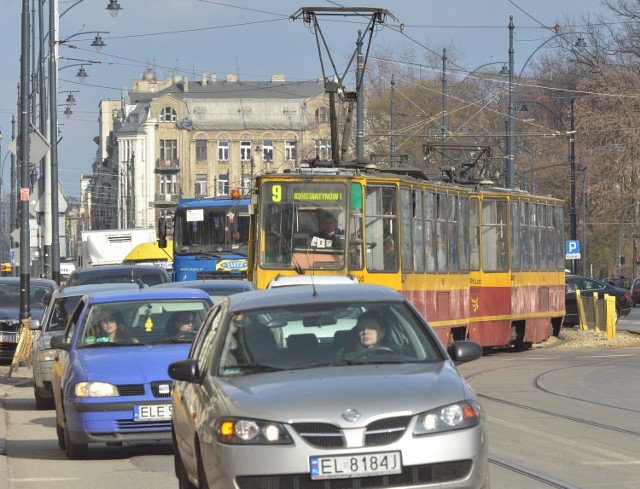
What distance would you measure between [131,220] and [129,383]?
10198 cm

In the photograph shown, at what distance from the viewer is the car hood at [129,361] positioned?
39.7ft

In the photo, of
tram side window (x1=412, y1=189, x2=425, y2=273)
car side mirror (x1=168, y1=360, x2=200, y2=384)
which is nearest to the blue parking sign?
tram side window (x1=412, y1=189, x2=425, y2=273)

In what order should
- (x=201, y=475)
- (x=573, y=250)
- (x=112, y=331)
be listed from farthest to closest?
1. (x=573, y=250)
2. (x=112, y=331)
3. (x=201, y=475)

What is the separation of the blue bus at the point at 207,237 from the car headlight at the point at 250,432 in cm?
2527

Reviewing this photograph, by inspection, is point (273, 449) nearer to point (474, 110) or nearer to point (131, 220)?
point (474, 110)

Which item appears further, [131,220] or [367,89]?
[131,220]

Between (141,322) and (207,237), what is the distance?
1990cm

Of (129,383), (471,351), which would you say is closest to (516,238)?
(129,383)

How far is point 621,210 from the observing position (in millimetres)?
69000

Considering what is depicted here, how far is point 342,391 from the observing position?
7539 mm

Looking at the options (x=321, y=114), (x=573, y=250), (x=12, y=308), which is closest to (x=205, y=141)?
(x=321, y=114)

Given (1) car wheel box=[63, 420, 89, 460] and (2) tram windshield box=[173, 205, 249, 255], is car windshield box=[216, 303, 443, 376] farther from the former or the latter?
(2) tram windshield box=[173, 205, 249, 255]

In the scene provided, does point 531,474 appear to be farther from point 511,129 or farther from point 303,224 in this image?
point 511,129

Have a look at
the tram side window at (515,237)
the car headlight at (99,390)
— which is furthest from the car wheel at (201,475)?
the tram side window at (515,237)
